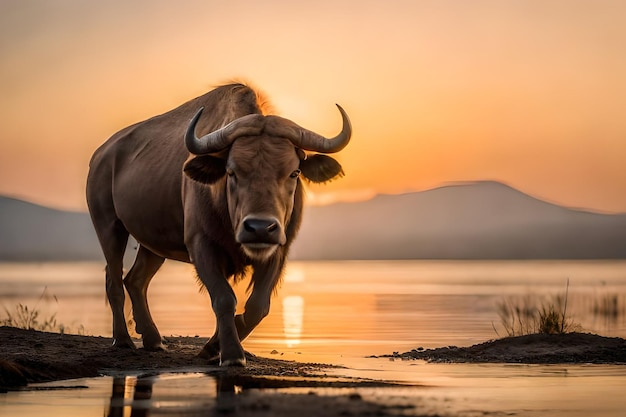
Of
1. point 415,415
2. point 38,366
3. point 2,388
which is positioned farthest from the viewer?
point 38,366

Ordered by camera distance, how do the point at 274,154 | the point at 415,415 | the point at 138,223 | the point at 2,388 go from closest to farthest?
the point at 415,415 → the point at 2,388 → the point at 274,154 → the point at 138,223

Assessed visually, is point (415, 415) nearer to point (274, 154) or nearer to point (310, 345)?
point (274, 154)

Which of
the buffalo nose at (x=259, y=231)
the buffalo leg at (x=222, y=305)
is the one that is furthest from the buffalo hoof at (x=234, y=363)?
the buffalo nose at (x=259, y=231)

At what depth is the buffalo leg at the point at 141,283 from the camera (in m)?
14.2

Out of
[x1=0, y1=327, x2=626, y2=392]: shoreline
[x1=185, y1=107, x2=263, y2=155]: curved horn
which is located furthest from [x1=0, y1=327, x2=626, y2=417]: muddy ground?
[x1=185, y1=107, x2=263, y2=155]: curved horn

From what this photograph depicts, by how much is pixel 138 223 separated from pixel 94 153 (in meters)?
2.32

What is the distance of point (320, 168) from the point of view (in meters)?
12.3

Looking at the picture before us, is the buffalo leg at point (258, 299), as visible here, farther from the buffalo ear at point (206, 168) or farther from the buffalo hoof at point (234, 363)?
the buffalo ear at point (206, 168)

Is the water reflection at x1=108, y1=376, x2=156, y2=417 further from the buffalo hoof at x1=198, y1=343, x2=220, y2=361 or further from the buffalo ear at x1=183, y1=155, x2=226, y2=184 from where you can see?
the buffalo ear at x1=183, y1=155, x2=226, y2=184

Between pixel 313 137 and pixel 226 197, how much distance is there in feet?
3.25

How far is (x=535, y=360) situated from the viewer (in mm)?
12461

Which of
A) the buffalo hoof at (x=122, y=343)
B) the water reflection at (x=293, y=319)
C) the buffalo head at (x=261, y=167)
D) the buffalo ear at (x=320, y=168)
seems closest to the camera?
the buffalo head at (x=261, y=167)

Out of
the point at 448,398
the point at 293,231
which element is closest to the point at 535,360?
the point at 293,231

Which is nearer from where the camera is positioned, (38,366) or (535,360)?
(38,366)
